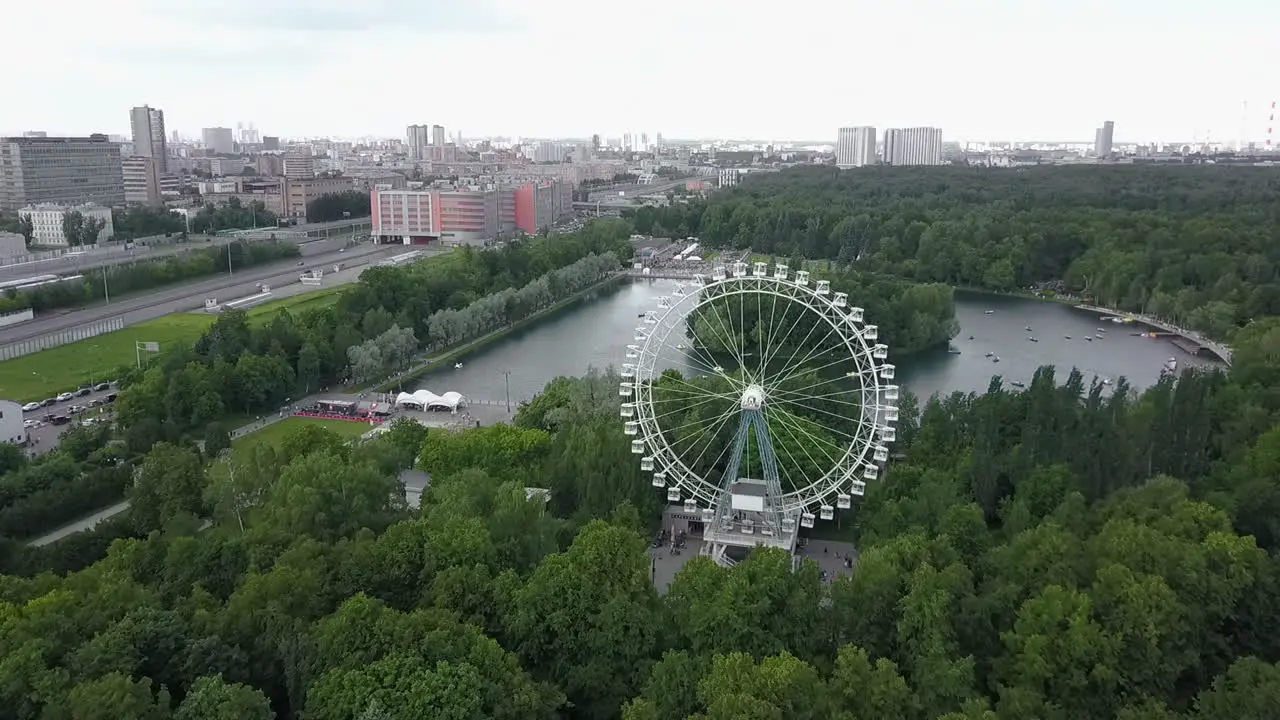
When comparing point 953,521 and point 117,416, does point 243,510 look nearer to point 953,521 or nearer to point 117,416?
point 117,416

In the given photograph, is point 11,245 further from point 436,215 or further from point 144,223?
point 436,215

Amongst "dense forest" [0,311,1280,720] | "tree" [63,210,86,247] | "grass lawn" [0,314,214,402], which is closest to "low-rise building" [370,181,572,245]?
"tree" [63,210,86,247]

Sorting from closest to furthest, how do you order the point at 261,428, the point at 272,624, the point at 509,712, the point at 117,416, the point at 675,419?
the point at 509,712, the point at 272,624, the point at 675,419, the point at 117,416, the point at 261,428

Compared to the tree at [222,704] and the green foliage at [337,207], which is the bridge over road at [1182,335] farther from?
the green foliage at [337,207]

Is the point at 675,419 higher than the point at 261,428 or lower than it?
higher

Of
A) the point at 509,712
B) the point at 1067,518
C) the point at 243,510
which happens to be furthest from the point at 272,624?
the point at 1067,518

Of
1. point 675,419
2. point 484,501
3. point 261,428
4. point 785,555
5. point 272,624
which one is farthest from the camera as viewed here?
point 261,428

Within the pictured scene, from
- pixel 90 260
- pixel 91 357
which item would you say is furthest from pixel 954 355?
pixel 90 260
